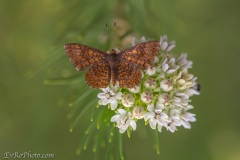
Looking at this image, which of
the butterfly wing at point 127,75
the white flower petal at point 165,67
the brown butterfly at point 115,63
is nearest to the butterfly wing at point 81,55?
the brown butterfly at point 115,63

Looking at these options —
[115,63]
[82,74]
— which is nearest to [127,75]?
[115,63]

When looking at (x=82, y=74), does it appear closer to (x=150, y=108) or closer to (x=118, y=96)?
(x=118, y=96)

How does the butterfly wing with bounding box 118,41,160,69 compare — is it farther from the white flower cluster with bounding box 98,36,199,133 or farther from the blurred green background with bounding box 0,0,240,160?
the blurred green background with bounding box 0,0,240,160

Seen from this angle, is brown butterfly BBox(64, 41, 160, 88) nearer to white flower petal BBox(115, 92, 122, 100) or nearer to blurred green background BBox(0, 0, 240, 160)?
white flower petal BBox(115, 92, 122, 100)

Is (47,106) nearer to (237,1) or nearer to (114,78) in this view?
(114,78)

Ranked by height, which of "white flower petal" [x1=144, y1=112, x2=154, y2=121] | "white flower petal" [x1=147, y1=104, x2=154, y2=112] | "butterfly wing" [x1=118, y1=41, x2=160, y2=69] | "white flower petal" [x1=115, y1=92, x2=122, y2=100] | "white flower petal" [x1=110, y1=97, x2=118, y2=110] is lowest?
"white flower petal" [x1=144, y1=112, x2=154, y2=121]

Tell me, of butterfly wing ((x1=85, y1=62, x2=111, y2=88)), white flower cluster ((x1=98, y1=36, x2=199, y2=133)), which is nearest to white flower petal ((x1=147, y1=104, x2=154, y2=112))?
white flower cluster ((x1=98, y1=36, x2=199, y2=133))

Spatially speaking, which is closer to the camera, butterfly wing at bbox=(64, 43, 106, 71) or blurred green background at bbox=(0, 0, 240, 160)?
butterfly wing at bbox=(64, 43, 106, 71)

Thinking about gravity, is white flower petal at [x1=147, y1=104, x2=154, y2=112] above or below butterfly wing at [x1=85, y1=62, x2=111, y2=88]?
below

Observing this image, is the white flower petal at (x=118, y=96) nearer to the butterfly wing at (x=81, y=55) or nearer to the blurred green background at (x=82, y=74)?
the butterfly wing at (x=81, y=55)
